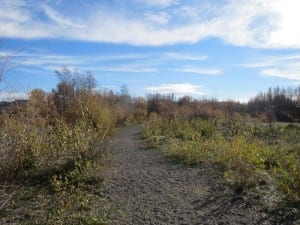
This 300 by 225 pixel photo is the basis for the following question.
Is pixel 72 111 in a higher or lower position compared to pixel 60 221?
higher

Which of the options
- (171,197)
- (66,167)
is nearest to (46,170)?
(66,167)

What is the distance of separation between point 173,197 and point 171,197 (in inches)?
1.3

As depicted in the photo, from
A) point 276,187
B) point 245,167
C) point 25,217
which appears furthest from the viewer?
point 245,167

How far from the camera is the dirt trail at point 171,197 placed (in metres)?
5.24

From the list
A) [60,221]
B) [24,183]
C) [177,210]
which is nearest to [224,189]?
[177,210]

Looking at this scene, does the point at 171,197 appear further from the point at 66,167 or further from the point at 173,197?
the point at 66,167

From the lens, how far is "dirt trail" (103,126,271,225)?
5.24 metres

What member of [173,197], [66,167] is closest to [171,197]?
[173,197]

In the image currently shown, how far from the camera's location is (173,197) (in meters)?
6.16

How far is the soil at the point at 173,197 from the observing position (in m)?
5.23

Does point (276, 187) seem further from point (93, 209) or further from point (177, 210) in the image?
point (93, 209)

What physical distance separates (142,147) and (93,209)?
6759mm

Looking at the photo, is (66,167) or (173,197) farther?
(66,167)

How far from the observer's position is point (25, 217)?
5.51m
